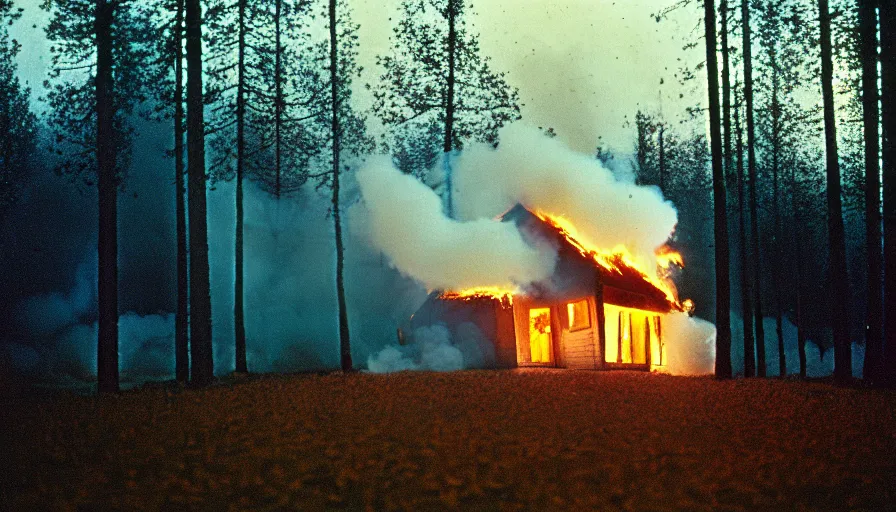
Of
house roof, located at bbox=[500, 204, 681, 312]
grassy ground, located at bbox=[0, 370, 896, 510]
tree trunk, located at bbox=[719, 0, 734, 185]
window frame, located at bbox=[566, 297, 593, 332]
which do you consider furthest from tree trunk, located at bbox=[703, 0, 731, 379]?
grassy ground, located at bbox=[0, 370, 896, 510]

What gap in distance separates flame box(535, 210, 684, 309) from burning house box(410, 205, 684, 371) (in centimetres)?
7

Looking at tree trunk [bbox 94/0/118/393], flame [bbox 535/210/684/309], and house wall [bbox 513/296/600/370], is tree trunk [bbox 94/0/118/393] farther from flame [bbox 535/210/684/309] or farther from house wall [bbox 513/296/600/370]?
flame [bbox 535/210/684/309]

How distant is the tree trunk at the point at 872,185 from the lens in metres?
16.6

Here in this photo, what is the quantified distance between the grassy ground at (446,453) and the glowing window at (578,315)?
11.8m

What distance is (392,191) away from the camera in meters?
24.2

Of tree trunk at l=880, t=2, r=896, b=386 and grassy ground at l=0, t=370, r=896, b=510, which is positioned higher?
tree trunk at l=880, t=2, r=896, b=386

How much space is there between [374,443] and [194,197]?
9345mm

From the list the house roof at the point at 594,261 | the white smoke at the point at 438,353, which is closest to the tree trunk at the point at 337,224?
the white smoke at the point at 438,353

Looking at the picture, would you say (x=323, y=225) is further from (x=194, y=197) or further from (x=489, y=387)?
(x=489, y=387)

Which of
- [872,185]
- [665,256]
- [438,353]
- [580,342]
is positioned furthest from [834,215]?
[665,256]

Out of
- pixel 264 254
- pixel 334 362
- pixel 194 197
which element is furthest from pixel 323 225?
pixel 194 197

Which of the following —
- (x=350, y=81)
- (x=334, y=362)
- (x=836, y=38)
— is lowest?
(x=334, y=362)

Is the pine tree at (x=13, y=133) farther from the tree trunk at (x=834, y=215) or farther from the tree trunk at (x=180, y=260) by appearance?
the tree trunk at (x=834, y=215)

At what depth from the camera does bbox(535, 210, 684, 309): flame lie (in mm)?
25281
